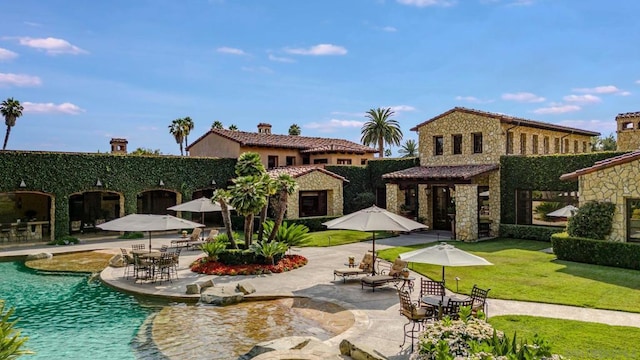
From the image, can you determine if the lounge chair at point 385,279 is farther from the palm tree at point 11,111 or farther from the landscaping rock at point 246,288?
the palm tree at point 11,111

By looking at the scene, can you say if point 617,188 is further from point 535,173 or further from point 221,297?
point 221,297

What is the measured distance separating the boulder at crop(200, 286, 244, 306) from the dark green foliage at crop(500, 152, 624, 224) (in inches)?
782

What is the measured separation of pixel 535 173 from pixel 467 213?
16.0 ft

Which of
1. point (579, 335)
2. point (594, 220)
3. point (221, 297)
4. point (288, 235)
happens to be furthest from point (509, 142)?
point (221, 297)

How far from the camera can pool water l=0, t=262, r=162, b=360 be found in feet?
34.1

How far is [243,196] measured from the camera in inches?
719

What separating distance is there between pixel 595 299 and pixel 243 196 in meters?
13.1

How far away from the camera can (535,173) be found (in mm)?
26250

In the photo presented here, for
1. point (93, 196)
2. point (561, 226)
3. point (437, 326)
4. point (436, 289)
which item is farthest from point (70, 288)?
point (561, 226)

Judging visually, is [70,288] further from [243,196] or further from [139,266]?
[243,196]

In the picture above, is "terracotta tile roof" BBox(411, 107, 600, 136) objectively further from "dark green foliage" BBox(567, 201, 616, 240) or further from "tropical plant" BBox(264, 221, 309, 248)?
"tropical plant" BBox(264, 221, 309, 248)

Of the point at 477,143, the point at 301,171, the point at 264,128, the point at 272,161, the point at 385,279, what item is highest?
the point at 264,128

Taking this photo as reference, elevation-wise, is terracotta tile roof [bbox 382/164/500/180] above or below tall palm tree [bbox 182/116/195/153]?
below

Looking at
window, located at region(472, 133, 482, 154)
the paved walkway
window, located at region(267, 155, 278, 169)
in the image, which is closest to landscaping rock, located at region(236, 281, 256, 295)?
the paved walkway
